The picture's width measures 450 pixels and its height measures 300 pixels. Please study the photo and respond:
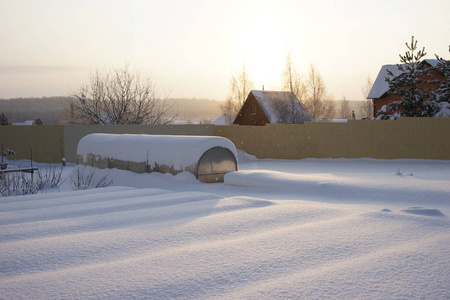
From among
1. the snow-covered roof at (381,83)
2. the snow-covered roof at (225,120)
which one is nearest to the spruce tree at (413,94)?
the snow-covered roof at (381,83)

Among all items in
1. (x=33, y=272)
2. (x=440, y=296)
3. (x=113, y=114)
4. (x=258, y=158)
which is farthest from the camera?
(x=113, y=114)

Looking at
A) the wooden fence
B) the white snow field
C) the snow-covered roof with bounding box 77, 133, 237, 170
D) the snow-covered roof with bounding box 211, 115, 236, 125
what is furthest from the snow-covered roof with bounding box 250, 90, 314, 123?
the white snow field

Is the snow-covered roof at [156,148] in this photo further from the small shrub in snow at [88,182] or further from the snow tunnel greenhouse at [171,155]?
the small shrub in snow at [88,182]

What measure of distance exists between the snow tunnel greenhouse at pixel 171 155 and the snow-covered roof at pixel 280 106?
2335 centimetres

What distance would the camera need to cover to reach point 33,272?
10.6 ft

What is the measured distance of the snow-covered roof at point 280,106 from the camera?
35.6 metres

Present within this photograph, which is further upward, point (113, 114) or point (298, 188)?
point (113, 114)

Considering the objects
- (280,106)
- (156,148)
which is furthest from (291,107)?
(156,148)

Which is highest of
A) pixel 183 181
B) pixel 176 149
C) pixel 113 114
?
pixel 113 114

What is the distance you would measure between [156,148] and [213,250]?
30.2 ft

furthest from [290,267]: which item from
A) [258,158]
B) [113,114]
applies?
[113,114]

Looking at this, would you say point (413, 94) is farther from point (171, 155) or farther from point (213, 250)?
point (213, 250)

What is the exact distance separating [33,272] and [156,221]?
189 centimetres

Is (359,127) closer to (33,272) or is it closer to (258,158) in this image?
(258,158)
